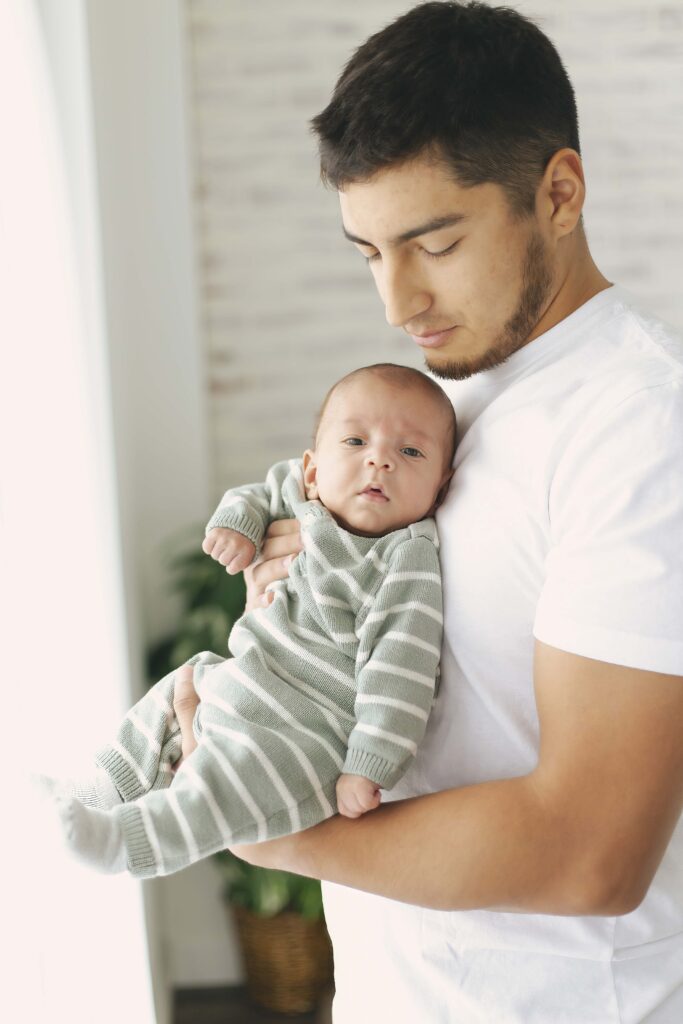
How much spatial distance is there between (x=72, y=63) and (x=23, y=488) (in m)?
1.05

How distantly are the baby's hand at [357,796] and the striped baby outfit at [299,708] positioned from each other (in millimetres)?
11

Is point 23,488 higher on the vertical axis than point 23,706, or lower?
higher

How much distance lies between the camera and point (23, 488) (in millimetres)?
1722

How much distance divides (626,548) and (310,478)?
1.92 feet

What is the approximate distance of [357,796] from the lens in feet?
3.53

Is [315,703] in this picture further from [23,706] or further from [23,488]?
[23,488]

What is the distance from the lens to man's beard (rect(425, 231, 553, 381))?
3.87ft

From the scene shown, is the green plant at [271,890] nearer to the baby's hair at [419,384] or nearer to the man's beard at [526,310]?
the baby's hair at [419,384]

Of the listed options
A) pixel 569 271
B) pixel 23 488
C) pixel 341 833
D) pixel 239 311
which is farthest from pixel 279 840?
pixel 239 311

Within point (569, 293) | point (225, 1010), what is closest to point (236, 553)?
point (569, 293)

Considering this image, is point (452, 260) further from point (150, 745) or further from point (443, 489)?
point (150, 745)

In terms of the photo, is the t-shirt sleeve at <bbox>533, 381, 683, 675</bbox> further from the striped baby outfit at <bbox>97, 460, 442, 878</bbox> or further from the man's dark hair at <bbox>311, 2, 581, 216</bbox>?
the man's dark hair at <bbox>311, 2, 581, 216</bbox>

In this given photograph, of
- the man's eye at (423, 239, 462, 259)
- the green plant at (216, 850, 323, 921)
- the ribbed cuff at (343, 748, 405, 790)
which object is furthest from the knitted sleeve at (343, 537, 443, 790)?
the green plant at (216, 850, 323, 921)

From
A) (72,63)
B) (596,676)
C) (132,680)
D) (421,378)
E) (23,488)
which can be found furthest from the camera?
(132,680)
